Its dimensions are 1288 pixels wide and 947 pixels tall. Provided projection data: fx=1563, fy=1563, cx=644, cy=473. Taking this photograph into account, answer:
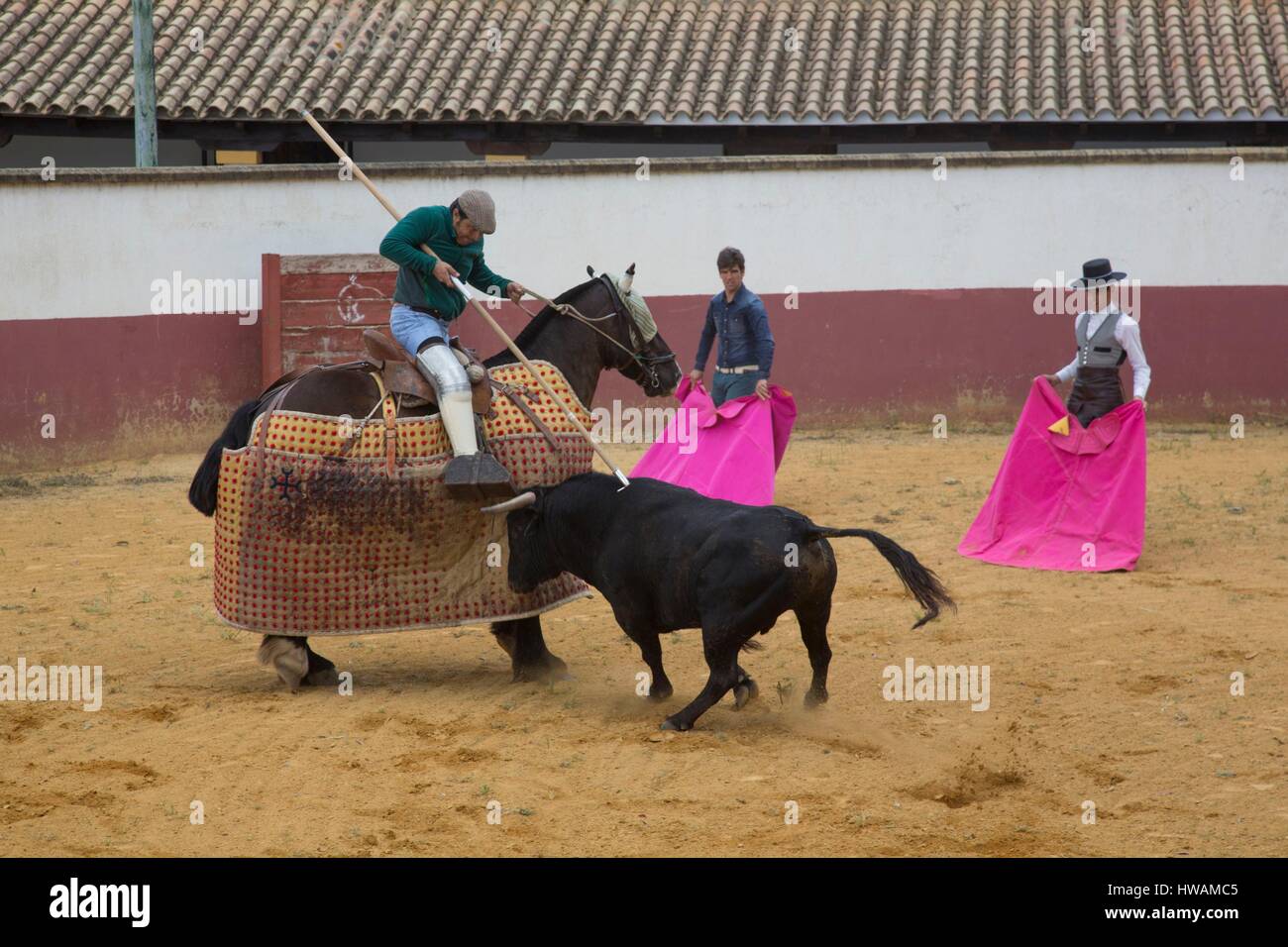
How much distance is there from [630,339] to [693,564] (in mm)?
1739

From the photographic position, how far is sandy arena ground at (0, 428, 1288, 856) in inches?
193

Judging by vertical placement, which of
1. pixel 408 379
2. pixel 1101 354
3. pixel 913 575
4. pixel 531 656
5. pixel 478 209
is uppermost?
pixel 478 209

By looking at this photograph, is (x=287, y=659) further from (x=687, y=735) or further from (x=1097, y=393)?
(x=1097, y=393)

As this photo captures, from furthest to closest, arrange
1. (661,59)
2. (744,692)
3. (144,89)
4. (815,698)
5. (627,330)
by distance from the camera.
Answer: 1. (661,59)
2. (144,89)
3. (627,330)
4. (744,692)
5. (815,698)

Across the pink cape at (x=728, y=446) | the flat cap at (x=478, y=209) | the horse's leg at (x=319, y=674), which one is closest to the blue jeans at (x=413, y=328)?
the flat cap at (x=478, y=209)

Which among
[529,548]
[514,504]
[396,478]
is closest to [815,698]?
Result: [529,548]

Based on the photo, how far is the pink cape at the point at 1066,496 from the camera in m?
8.84

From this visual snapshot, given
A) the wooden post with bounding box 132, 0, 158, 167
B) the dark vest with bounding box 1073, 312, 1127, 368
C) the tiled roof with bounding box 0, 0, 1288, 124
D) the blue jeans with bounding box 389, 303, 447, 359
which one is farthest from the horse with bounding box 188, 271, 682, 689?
the tiled roof with bounding box 0, 0, 1288, 124

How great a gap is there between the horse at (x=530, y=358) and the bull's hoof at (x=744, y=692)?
95 cm

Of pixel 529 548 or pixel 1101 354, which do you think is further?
pixel 1101 354

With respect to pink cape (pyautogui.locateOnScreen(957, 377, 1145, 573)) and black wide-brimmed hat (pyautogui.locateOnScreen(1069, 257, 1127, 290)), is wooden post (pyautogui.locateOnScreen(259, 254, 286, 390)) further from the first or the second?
black wide-brimmed hat (pyautogui.locateOnScreen(1069, 257, 1127, 290))

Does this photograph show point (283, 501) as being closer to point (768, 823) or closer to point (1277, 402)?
point (768, 823)

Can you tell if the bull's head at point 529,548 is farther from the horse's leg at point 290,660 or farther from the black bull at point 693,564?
the horse's leg at point 290,660

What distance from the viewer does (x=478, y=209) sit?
6.61 metres
